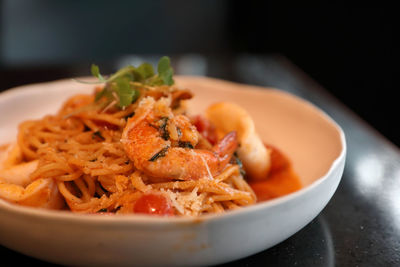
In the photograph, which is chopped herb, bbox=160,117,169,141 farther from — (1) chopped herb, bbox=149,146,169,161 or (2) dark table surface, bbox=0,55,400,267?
(2) dark table surface, bbox=0,55,400,267

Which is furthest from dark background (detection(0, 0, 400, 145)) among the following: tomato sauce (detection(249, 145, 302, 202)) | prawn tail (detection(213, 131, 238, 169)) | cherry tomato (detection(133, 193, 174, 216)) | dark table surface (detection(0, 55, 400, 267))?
cherry tomato (detection(133, 193, 174, 216))

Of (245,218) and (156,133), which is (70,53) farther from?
(245,218)

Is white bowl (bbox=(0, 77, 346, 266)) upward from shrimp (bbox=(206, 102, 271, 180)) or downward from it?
upward

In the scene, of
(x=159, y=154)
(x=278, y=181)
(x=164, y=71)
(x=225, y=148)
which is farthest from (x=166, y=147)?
(x=278, y=181)

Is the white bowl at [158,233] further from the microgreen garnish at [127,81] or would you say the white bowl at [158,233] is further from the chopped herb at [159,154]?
the microgreen garnish at [127,81]

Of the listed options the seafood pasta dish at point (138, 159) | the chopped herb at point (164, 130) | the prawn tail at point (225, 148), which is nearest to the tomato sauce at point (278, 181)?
the seafood pasta dish at point (138, 159)
